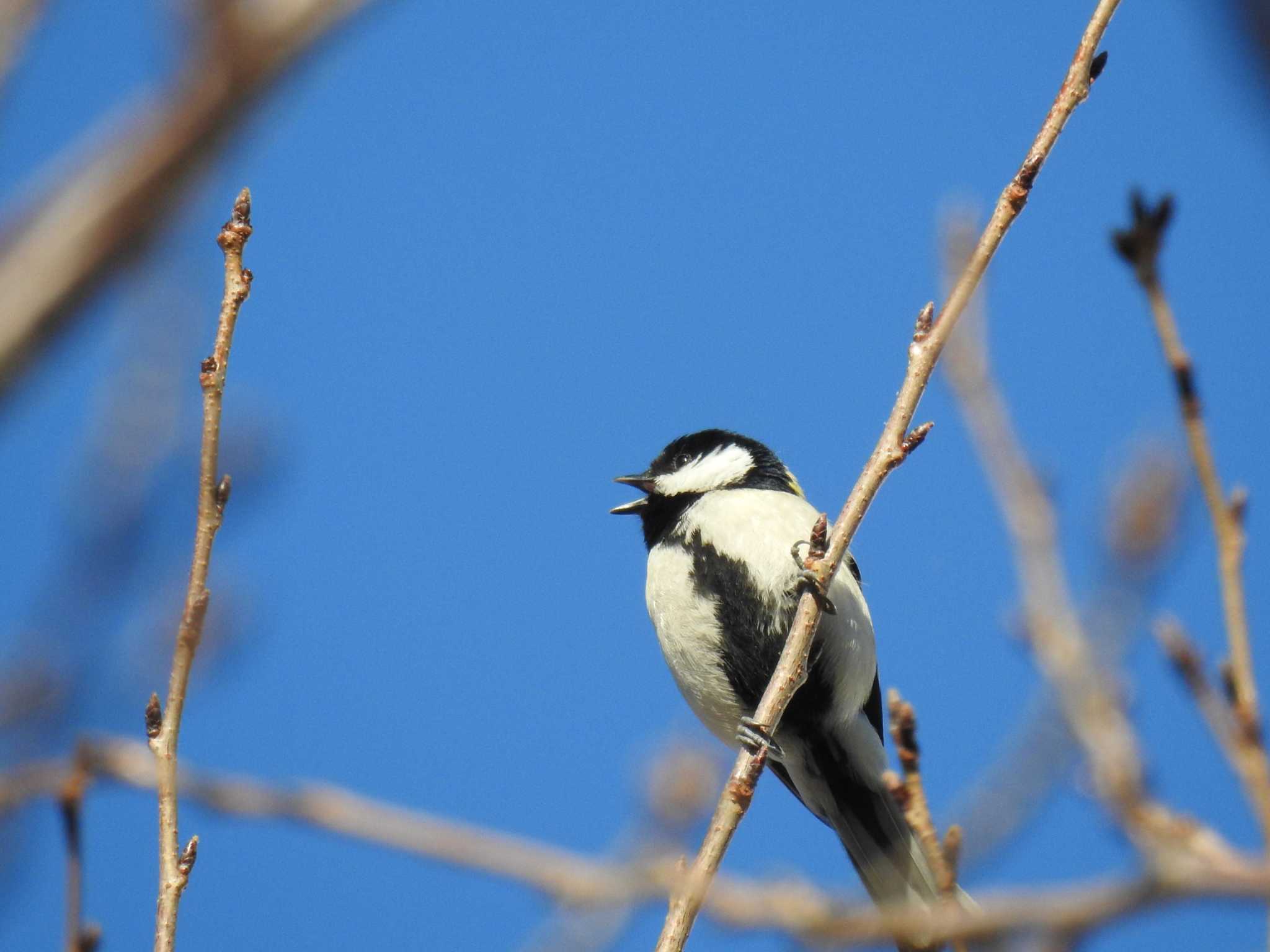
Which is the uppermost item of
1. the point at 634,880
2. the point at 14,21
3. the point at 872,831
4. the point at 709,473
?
the point at 709,473

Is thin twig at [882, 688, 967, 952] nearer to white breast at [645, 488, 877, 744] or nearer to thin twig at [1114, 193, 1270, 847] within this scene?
thin twig at [1114, 193, 1270, 847]

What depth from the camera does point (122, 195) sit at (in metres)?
0.66

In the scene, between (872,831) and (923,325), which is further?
(872,831)

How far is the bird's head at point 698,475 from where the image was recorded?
563cm

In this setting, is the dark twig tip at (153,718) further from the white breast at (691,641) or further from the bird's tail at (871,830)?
the bird's tail at (871,830)

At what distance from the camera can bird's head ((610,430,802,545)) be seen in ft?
18.5

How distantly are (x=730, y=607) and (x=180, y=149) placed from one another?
435cm

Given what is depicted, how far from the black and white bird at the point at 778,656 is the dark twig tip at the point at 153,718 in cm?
277

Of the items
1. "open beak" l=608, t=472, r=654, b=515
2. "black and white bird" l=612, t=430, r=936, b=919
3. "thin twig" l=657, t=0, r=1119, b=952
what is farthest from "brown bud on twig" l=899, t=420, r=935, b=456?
"open beak" l=608, t=472, r=654, b=515

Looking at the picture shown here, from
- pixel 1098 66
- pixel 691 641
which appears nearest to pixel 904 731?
pixel 1098 66

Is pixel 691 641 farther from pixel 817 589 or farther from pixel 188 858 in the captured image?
pixel 188 858

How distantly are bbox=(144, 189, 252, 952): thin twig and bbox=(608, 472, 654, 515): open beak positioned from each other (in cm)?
370

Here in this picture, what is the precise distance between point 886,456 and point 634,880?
6.95 ft

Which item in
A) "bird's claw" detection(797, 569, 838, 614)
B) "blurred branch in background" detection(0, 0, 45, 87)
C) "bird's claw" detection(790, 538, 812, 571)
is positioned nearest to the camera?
"blurred branch in background" detection(0, 0, 45, 87)
